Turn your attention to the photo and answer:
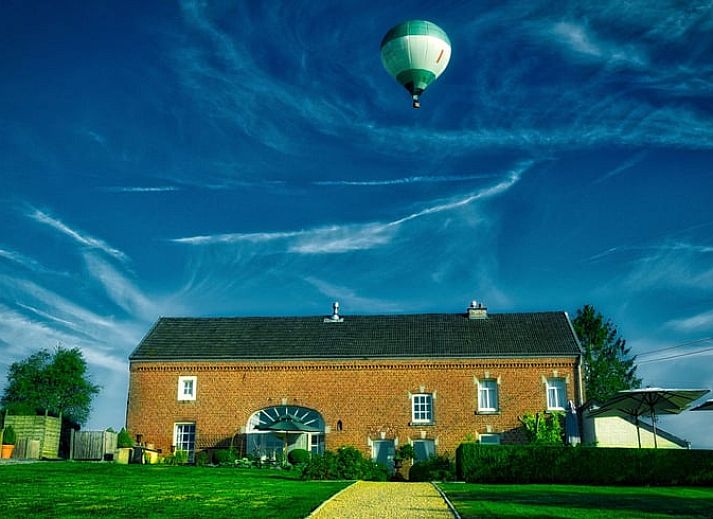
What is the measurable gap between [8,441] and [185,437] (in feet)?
27.2

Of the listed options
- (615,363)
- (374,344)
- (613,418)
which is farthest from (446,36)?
(615,363)

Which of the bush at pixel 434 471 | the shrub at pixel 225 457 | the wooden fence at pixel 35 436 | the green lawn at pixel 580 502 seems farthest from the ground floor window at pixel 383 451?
the green lawn at pixel 580 502

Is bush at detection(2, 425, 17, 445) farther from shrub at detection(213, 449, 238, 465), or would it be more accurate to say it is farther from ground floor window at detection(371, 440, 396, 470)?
ground floor window at detection(371, 440, 396, 470)

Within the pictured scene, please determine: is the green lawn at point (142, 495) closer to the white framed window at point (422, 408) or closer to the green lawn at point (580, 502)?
the green lawn at point (580, 502)

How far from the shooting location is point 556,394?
34531mm

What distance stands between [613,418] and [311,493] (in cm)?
2096

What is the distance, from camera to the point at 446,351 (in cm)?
3556

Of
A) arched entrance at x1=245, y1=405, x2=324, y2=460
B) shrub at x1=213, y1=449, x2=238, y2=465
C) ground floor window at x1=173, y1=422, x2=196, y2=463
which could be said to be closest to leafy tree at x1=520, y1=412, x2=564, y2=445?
arched entrance at x1=245, y1=405, x2=324, y2=460

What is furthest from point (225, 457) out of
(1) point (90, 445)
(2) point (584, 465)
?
(2) point (584, 465)

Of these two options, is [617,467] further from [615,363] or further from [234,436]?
[615,363]

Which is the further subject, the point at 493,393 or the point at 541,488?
the point at 493,393

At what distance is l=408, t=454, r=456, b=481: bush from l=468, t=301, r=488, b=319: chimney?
1113 centimetres

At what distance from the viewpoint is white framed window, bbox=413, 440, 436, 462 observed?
34.3 metres

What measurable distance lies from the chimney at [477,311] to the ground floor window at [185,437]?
14398 millimetres
